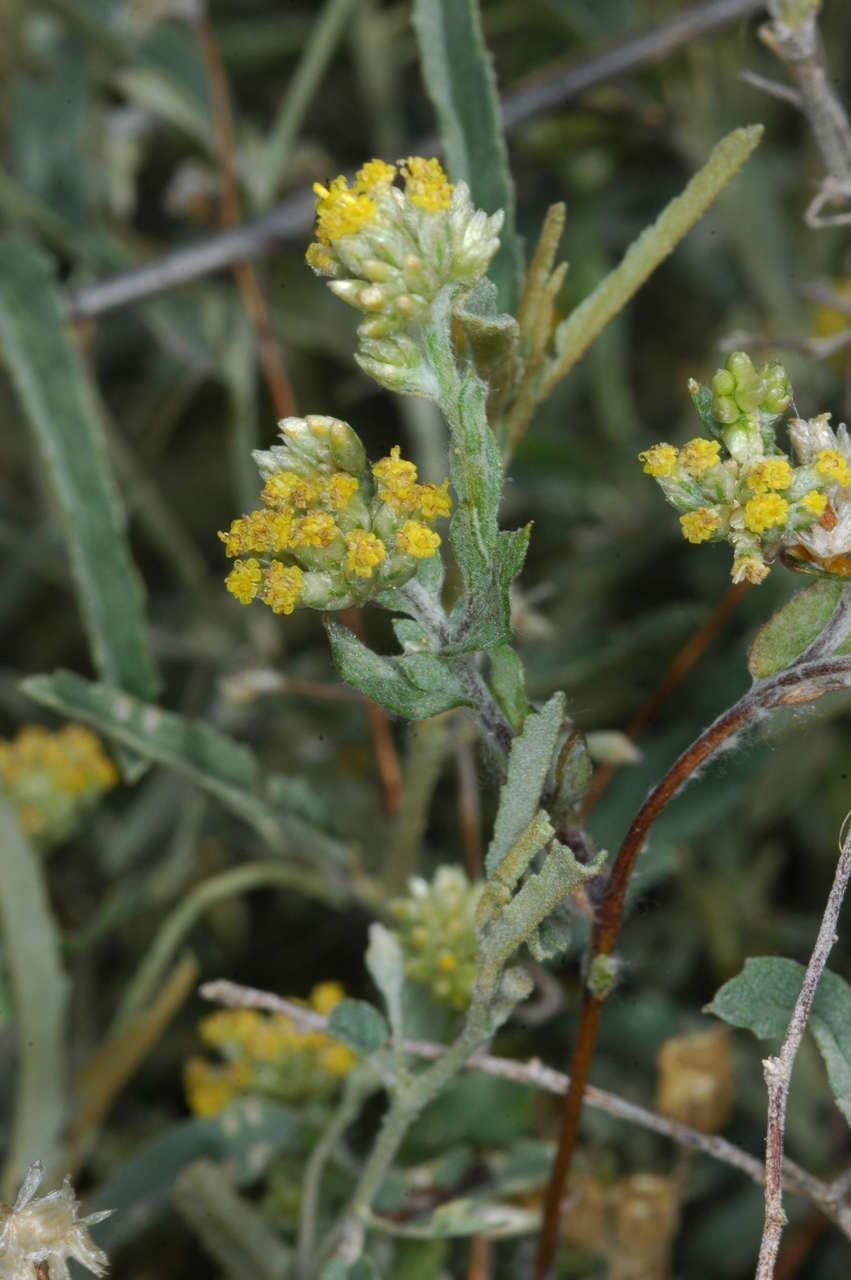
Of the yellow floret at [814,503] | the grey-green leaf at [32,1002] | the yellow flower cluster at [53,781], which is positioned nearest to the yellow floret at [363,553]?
the yellow floret at [814,503]

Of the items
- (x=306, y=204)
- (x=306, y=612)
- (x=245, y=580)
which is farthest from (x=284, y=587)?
(x=306, y=612)

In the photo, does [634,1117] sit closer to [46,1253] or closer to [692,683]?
[46,1253]

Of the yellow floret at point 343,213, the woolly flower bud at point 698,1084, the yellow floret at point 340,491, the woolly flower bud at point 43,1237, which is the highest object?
the yellow floret at point 343,213

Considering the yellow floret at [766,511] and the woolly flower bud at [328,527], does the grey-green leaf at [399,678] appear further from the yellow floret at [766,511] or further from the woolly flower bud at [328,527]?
the yellow floret at [766,511]

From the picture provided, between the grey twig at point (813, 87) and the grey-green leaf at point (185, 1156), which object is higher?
the grey twig at point (813, 87)

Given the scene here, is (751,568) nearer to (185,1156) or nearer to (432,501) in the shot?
(432,501)

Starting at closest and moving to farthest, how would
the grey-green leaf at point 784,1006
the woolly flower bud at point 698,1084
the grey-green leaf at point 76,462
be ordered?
1. the grey-green leaf at point 784,1006
2. the woolly flower bud at point 698,1084
3. the grey-green leaf at point 76,462

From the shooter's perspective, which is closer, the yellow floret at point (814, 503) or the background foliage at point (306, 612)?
the yellow floret at point (814, 503)
